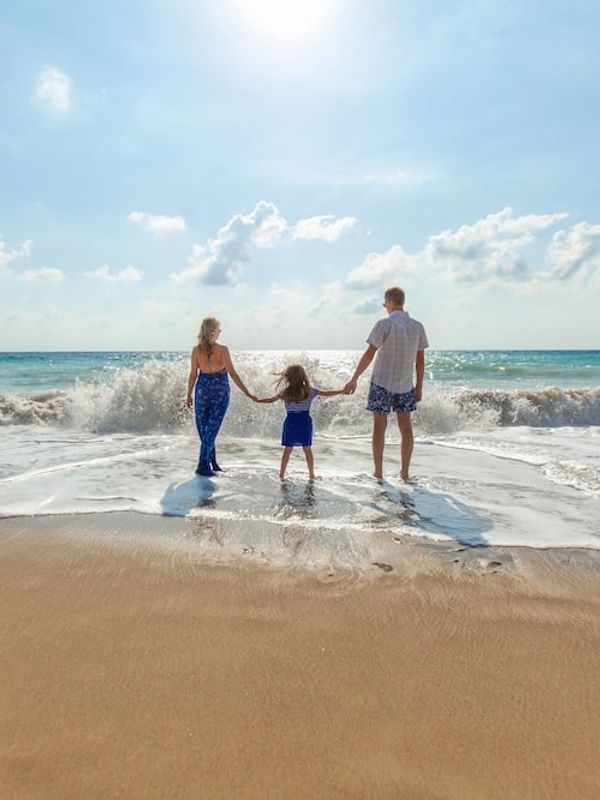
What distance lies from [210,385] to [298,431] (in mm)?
1165

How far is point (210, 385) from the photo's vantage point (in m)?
6.37

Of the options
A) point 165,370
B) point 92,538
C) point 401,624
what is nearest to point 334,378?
point 165,370

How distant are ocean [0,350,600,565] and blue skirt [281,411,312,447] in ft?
1.27

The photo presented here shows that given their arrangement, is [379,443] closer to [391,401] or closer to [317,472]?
[391,401]

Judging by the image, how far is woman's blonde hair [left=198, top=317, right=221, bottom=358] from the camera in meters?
6.19

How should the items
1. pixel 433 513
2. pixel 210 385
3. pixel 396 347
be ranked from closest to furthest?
1. pixel 433 513
2. pixel 396 347
3. pixel 210 385

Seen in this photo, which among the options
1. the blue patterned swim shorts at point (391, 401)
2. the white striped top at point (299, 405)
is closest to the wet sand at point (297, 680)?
the blue patterned swim shorts at point (391, 401)

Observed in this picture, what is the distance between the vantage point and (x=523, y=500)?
505cm

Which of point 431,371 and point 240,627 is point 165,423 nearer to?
point 240,627

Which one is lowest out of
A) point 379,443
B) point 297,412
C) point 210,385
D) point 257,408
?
point 257,408

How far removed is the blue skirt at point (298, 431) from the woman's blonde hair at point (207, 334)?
1.19 m

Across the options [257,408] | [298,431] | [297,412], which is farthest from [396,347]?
[257,408]

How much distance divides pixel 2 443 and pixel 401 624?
312 inches

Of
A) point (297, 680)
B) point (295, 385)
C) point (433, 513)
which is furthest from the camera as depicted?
point (295, 385)
